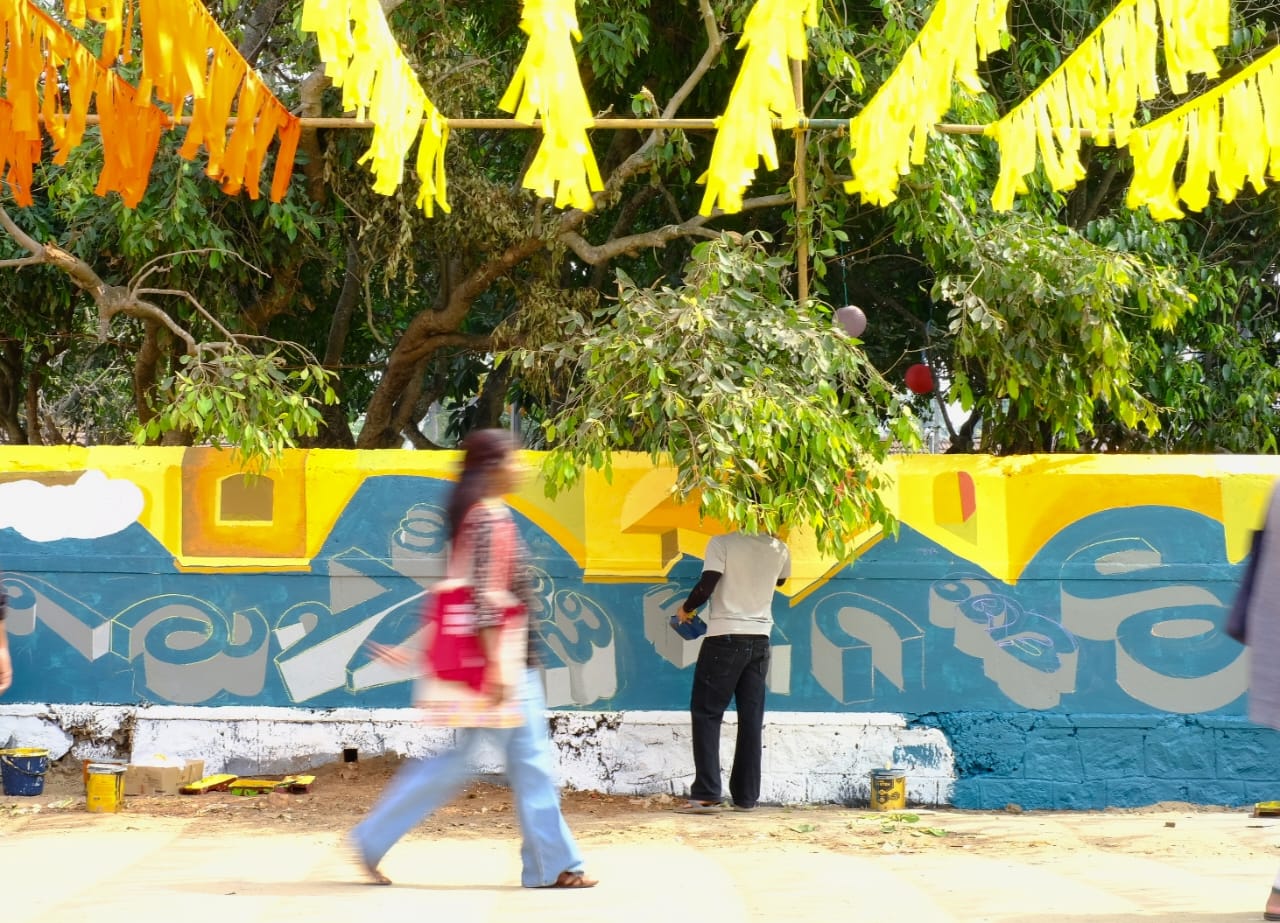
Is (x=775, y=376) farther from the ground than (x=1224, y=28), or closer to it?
closer to it

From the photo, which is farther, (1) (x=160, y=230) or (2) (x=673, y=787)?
(1) (x=160, y=230)

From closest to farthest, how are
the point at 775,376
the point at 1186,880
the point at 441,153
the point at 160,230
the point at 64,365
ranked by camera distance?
the point at 1186,880 → the point at 441,153 → the point at 775,376 → the point at 160,230 → the point at 64,365

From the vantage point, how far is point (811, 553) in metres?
7.66

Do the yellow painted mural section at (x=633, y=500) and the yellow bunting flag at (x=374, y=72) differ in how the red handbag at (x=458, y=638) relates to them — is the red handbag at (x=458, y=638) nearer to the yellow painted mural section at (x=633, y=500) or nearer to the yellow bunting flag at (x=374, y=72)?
the yellow bunting flag at (x=374, y=72)

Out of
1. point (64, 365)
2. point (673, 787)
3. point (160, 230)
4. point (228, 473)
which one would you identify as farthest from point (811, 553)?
point (64, 365)

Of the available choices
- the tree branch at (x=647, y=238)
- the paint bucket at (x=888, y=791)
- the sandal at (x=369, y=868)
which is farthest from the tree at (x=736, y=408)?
the sandal at (x=369, y=868)

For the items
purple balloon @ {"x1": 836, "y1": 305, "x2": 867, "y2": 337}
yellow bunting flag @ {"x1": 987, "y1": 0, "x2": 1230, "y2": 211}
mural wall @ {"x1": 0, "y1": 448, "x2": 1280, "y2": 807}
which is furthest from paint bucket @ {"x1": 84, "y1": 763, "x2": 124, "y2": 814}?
yellow bunting flag @ {"x1": 987, "y1": 0, "x2": 1230, "y2": 211}

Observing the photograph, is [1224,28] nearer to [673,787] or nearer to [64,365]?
[673,787]

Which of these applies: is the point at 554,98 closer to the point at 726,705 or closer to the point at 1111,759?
the point at 726,705

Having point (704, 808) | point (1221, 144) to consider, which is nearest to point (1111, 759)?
point (704, 808)

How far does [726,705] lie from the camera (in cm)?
721

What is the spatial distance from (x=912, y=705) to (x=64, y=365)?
12471 mm

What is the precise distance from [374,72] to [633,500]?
9.31ft

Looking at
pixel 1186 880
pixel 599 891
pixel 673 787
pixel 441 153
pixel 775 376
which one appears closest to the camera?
pixel 599 891
